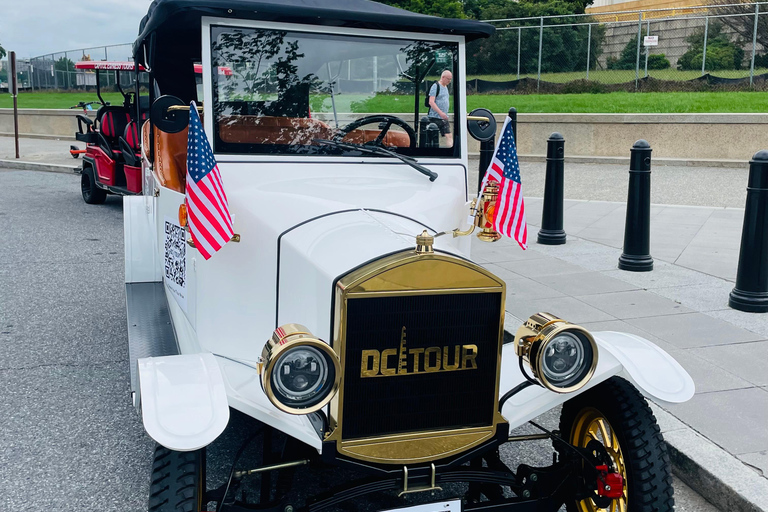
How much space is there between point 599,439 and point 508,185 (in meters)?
1.26

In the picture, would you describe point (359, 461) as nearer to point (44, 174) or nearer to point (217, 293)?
point (217, 293)

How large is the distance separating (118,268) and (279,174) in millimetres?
4889

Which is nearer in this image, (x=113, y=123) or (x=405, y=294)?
(x=405, y=294)

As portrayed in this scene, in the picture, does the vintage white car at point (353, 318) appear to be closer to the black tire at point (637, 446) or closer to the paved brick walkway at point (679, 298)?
the black tire at point (637, 446)

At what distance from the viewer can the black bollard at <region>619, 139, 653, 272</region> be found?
23.1ft

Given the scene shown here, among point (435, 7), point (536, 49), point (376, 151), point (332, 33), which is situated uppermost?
point (435, 7)

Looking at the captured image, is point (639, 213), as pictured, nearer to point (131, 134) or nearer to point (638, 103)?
point (131, 134)

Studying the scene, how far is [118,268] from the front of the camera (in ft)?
25.7

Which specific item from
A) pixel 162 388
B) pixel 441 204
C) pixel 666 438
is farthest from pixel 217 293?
pixel 666 438

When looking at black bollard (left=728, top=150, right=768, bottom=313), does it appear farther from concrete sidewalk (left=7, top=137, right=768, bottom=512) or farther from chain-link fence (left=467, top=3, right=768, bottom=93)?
chain-link fence (left=467, top=3, right=768, bottom=93)

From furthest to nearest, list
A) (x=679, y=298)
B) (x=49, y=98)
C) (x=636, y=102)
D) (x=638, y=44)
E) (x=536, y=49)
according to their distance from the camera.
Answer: (x=49, y=98) < (x=536, y=49) < (x=638, y=44) < (x=636, y=102) < (x=679, y=298)

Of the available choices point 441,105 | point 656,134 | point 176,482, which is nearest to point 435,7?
point 656,134

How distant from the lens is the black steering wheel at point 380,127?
379 centimetres

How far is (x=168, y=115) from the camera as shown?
3355 millimetres
